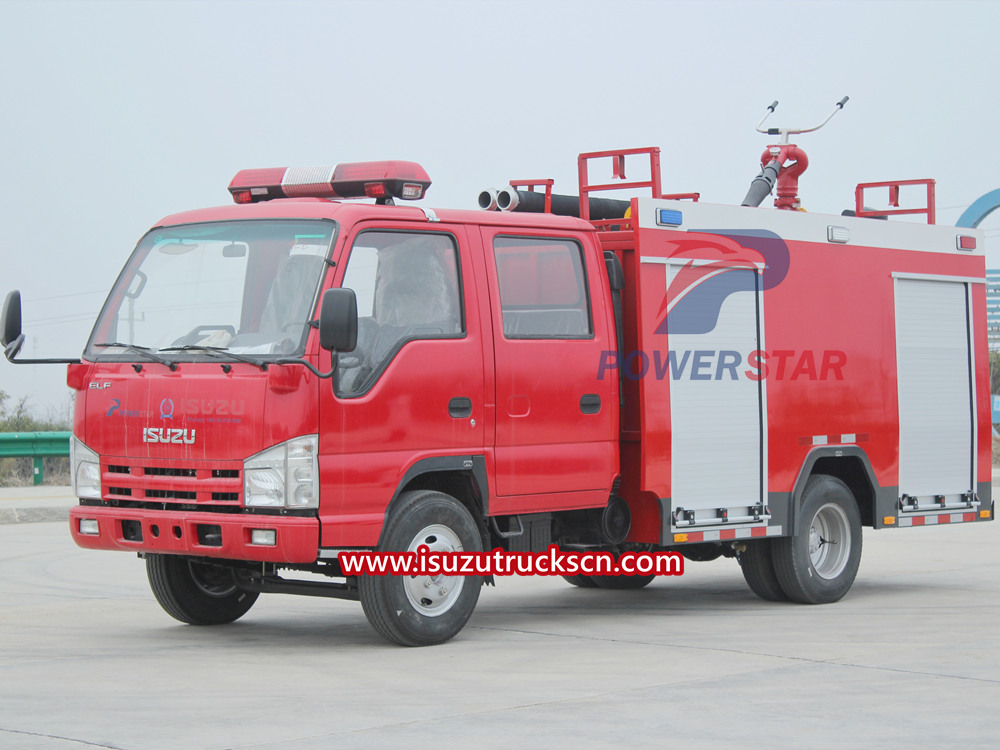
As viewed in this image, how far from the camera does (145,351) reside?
861 cm

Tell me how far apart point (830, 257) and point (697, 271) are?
152 cm

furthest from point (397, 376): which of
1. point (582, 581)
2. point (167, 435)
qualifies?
point (582, 581)

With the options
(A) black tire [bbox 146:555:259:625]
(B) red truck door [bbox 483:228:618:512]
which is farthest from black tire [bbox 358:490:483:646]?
(A) black tire [bbox 146:555:259:625]

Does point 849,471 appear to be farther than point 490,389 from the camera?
Yes

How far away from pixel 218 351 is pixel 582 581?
16.7ft

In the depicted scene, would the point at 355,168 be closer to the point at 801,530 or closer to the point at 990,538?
the point at 801,530

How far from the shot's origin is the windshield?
8320 mm

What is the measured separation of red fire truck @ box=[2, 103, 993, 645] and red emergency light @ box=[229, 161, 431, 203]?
0.08 ft

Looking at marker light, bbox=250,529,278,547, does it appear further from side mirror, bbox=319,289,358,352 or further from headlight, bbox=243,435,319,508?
side mirror, bbox=319,289,358,352

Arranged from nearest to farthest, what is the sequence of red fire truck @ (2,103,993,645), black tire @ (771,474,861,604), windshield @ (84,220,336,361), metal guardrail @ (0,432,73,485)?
red fire truck @ (2,103,993,645), windshield @ (84,220,336,361), black tire @ (771,474,861,604), metal guardrail @ (0,432,73,485)

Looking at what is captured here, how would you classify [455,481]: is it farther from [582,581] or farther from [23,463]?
[23,463]

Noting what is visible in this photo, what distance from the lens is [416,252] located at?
8742 millimetres

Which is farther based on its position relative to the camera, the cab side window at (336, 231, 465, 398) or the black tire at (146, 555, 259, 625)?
the black tire at (146, 555, 259, 625)

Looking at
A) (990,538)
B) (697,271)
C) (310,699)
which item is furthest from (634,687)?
(990,538)
